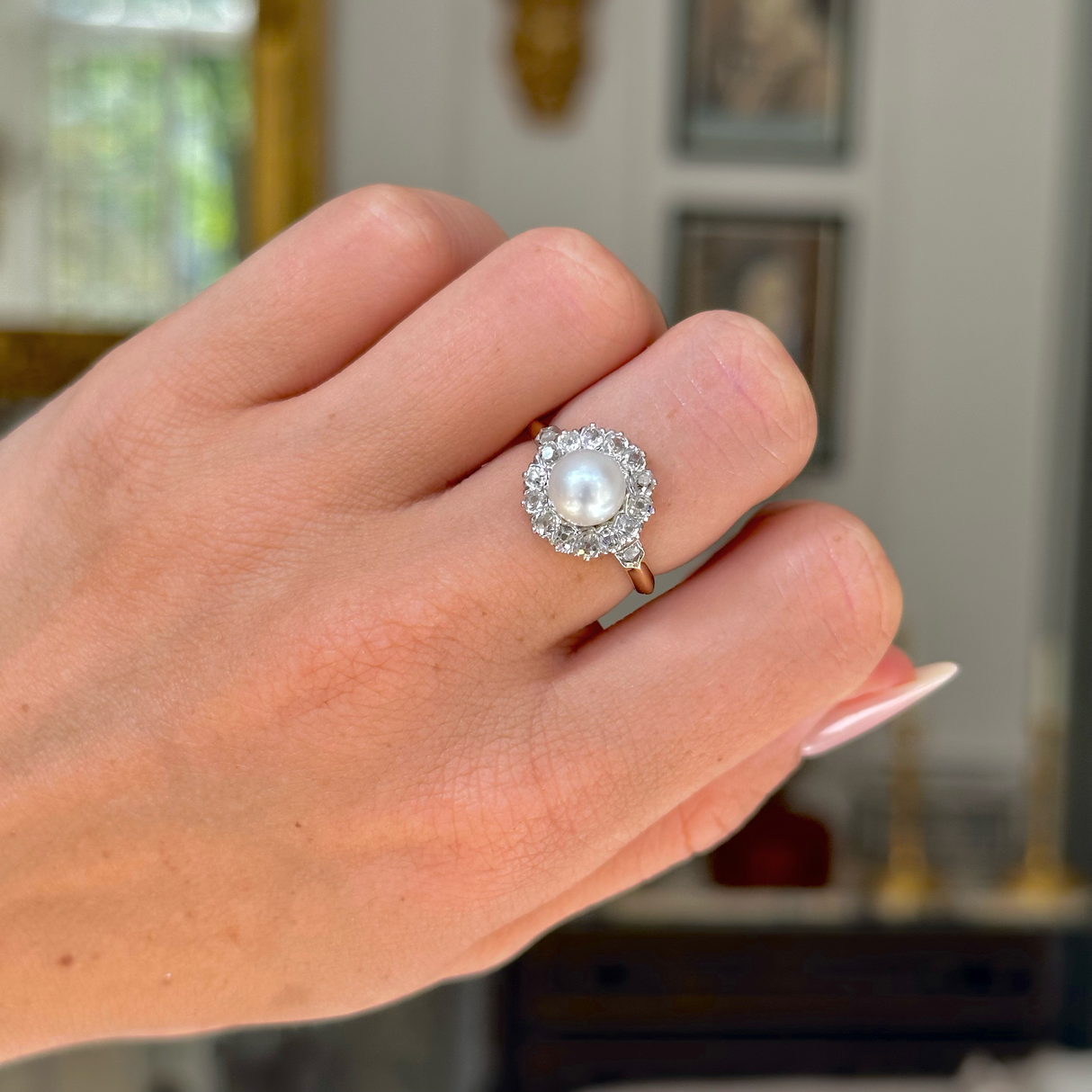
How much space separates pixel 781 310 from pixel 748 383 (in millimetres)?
1565

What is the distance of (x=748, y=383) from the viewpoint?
0.42 metres

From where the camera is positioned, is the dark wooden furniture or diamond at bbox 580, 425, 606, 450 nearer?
diamond at bbox 580, 425, 606, 450

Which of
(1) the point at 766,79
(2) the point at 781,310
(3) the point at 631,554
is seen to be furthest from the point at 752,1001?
(1) the point at 766,79

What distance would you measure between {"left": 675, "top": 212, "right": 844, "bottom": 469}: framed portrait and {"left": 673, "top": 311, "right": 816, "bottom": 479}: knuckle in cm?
150

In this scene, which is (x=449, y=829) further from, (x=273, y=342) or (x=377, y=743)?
(x=273, y=342)

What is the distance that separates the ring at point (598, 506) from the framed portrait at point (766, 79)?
1599 mm

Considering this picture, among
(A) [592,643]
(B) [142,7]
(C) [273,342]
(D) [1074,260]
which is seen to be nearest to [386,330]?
(C) [273,342]

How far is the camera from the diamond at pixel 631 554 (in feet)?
1.40

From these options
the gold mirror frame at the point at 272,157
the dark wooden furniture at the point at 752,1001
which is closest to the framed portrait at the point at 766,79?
the gold mirror frame at the point at 272,157

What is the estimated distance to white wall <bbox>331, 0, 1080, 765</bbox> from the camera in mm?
1812

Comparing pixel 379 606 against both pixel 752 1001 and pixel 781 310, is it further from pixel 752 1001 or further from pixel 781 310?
pixel 781 310

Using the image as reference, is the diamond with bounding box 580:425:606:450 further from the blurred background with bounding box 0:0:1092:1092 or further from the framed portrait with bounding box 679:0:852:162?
the framed portrait with bounding box 679:0:852:162

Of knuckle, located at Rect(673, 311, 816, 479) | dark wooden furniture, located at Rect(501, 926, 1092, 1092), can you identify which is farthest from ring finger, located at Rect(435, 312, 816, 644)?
dark wooden furniture, located at Rect(501, 926, 1092, 1092)

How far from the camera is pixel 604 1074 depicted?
5.44 ft
